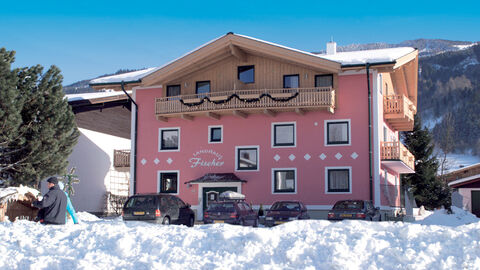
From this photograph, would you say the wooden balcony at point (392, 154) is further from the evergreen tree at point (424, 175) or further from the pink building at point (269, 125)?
the evergreen tree at point (424, 175)

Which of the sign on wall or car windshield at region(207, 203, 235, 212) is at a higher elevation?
the sign on wall

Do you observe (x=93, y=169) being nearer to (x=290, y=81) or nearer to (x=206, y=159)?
(x=206, y=159)

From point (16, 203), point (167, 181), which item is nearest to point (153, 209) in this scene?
point (16, 203)

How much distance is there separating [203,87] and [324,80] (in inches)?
265

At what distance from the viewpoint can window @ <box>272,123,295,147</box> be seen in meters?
30.6

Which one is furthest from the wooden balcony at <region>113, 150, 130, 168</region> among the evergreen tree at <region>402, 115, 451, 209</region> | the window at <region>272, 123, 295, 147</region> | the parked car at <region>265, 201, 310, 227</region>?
the evergreen tree at <region>402, 115, 451, 209</region>

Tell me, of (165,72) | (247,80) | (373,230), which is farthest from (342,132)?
(373,230)

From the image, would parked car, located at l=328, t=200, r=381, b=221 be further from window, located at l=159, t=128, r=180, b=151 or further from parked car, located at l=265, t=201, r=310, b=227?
window, located at l=159, t=128, r=180, b=151

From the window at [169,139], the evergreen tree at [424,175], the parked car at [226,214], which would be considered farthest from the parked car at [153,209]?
the evergreen tree at [424,175]

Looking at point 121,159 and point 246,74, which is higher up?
point 246,74

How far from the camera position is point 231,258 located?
10273mm

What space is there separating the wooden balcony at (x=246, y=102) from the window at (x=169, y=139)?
3.04 feet

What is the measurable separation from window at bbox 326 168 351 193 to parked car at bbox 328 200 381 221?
4312 millimetres

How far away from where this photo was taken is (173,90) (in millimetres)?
33312
